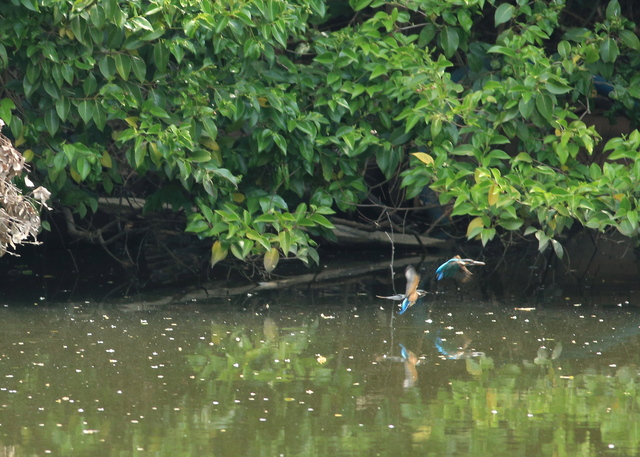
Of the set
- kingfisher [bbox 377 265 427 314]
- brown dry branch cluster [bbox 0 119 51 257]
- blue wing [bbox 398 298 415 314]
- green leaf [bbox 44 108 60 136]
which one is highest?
green leaf [bbox 44 108 60 136]

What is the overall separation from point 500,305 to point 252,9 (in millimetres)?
2634

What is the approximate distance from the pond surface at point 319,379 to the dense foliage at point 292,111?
62cm

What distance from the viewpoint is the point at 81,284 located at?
300 inches

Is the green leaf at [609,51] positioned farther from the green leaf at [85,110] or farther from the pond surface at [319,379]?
the green leaf at [85,110]

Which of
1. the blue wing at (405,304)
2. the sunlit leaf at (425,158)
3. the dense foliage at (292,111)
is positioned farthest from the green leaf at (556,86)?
the blue wing at (405,304)

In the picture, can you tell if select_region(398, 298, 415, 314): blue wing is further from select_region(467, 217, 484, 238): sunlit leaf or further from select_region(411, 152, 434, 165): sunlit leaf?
select_region(411, 152, 434, 165): sunlit leaf

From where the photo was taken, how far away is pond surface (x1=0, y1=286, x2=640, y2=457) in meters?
3.93

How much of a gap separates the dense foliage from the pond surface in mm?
618

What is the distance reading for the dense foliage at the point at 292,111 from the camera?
6203mm

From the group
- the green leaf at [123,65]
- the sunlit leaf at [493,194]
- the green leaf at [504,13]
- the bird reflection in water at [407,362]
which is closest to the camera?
the bird reflection in water at [407,362]

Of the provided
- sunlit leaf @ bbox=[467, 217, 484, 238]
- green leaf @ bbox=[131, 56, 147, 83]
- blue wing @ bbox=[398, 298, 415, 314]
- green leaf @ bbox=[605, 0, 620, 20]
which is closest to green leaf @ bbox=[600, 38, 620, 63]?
green leaf @ bbox=[605, 0, 620, 20]

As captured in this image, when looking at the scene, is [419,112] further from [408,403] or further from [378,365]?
[408,403]

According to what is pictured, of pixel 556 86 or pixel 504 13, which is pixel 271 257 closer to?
pixel 556 86

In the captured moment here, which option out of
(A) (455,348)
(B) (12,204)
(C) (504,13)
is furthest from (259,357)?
(C) (504,13)
